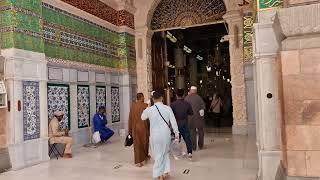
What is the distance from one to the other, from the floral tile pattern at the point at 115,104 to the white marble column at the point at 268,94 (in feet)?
18.2

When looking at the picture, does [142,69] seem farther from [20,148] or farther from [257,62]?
[257,62]

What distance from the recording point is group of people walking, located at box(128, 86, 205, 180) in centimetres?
388

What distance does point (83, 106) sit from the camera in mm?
7297

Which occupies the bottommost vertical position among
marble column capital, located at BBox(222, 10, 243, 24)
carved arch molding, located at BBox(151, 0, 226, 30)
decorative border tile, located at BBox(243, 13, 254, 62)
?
decorative border tile, located at BBox(243, 13, 254, 62)

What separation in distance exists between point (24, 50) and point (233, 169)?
3686 mm

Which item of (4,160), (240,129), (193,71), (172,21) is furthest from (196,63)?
(4,160)

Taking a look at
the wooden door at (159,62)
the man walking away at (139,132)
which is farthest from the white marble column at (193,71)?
the man walking away at (139,132)

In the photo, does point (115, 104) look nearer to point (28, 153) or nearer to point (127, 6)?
point (127, 6)

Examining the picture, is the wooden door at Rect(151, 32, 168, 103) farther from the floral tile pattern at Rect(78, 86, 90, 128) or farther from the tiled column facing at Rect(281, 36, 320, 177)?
the tiled column facing at Rect(281, 36, 320, 177)

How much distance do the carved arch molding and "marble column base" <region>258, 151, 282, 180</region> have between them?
626cm

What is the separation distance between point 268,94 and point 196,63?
16.3 m

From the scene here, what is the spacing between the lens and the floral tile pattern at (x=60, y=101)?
6262 mm

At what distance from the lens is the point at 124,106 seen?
354 inches

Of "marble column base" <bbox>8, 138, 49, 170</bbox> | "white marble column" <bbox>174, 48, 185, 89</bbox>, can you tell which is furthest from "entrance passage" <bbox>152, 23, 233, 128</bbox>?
"marble column base" <bbox>8, 138, 49, 170</bbox>
